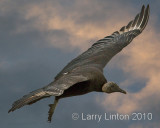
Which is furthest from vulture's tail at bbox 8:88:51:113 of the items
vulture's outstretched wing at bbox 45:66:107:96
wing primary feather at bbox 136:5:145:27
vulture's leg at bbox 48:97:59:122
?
wing primary feather at bbox 136:5:145:27

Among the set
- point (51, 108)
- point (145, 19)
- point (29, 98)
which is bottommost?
point (29, 98)

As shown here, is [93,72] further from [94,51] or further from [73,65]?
[94,51]

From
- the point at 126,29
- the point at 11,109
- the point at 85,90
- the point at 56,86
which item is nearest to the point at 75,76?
the point at 85,90

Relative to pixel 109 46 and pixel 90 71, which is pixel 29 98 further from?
pixel 109 46

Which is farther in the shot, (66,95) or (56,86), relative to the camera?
(66,95)

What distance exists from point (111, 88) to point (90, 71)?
590mm

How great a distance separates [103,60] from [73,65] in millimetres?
786

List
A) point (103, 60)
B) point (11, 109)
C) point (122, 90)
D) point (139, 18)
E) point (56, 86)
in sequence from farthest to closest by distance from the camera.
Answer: point (139, 18) → point (103, 60) → point (122, 90) → point (56, 86) → point (11, 109)

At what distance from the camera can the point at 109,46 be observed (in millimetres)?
12586

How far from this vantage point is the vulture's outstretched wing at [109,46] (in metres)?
11.6

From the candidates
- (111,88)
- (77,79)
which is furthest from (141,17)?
(77,79)

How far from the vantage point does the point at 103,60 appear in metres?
11.8

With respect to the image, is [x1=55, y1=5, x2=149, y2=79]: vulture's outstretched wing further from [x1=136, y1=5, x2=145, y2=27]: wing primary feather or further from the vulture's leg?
the vulture's leg

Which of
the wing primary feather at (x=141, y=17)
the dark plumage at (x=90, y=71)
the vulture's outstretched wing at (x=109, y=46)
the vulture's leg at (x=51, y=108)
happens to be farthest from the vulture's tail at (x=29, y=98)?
the wing primary feather at (x=141, y=17)
